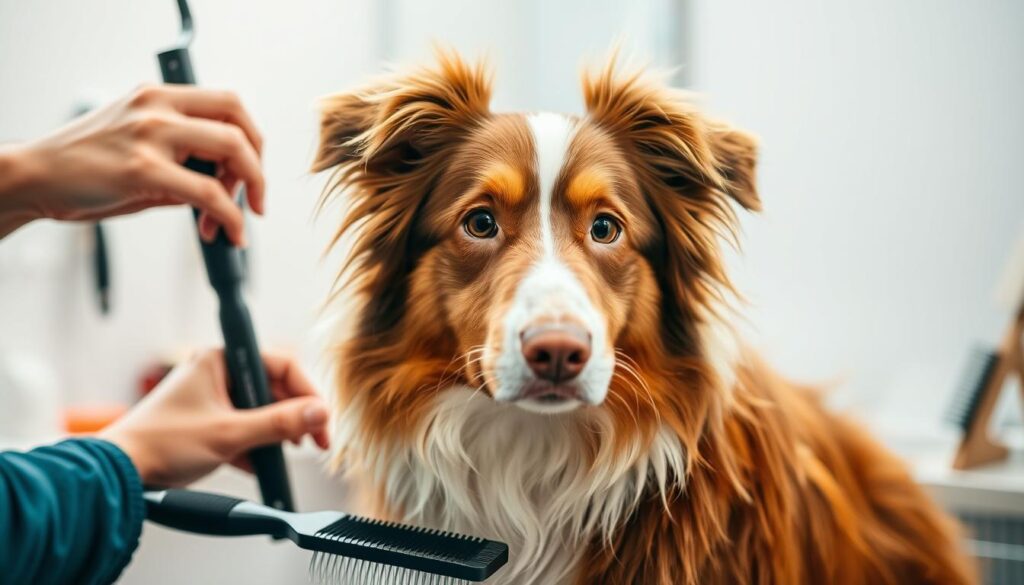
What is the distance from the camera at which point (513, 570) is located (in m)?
0.85

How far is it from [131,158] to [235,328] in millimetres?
214

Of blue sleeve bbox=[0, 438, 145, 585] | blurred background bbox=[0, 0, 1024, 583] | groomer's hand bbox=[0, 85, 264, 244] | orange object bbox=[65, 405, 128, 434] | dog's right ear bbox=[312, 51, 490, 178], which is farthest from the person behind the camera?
orange object bbox=[65, 405, 128, 434]

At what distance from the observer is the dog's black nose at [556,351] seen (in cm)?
72

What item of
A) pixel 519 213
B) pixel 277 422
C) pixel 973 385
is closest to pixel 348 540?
pixel 277 422

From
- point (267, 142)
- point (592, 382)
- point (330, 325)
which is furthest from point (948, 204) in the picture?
point (267, 142)

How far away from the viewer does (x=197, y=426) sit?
0.90 m

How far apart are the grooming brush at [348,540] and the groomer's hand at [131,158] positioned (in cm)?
28

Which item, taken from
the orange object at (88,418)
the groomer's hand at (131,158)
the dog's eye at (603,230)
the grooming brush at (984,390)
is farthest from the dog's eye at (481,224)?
the grooming brush at (984,390)

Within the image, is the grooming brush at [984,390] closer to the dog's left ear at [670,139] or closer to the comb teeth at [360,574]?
the dog's left ear at [670,139]

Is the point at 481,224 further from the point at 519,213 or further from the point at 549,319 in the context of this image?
the point at 549,319

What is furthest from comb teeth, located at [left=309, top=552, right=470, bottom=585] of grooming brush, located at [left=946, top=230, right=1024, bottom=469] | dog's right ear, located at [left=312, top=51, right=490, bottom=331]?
grooming brush, located at [left=946, top=230, right=1024, bottom=469]

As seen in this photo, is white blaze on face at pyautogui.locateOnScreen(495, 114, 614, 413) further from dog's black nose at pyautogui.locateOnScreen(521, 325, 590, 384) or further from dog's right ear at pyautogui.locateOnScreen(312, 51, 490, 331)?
dog's right ear at pyautogui.locateOnScreen(312, 51, 490, 331)

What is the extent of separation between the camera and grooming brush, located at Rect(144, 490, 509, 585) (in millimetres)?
681

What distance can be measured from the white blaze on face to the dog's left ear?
0.15 m
